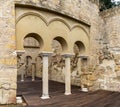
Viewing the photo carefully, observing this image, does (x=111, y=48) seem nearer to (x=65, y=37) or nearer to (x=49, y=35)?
(x=65, y=37)

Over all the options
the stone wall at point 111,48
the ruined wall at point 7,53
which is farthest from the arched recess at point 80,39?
the ruined wall at point 7,53

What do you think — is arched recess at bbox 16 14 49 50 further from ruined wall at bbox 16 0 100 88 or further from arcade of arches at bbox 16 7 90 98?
ruined wall at bbox 16 0 100 88

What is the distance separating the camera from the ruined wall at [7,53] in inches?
273

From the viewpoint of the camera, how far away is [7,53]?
7.05 metres

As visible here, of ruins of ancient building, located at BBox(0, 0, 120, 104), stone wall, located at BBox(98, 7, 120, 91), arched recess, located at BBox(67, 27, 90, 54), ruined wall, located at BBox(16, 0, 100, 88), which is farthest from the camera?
stone wall, located at BBox(98, 7, 120, 91)

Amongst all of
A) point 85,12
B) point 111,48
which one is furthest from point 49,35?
point 111,48

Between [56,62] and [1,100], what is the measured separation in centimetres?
847

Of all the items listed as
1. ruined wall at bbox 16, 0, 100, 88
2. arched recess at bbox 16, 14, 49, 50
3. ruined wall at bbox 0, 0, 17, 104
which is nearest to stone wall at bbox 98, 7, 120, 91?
ruined wall at bbox 16, 0, 100, 88

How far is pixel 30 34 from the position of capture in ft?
26.2

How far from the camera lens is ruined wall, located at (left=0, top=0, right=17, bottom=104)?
6930mm

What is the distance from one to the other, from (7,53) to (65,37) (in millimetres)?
2796

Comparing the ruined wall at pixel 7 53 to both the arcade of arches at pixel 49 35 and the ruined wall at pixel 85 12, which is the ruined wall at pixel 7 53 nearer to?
the arcade of arches at pixel 49 35

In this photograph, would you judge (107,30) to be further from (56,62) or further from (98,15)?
(56,62)

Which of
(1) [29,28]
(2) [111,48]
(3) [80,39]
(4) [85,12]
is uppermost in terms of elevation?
(4) [85,12]
